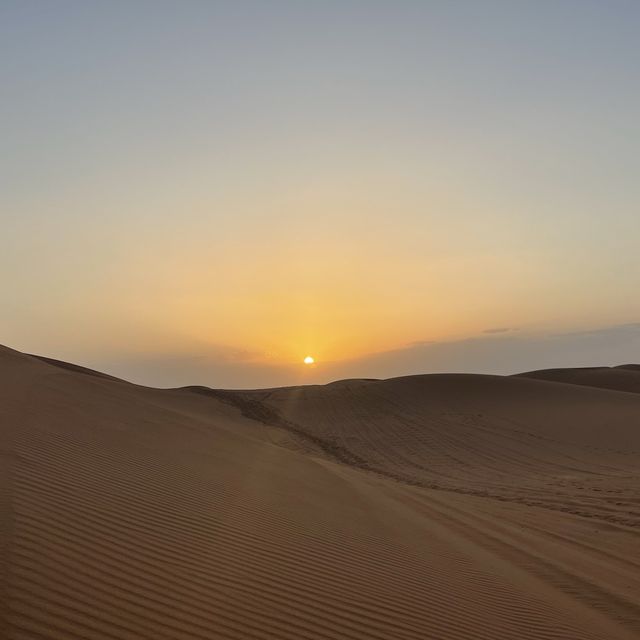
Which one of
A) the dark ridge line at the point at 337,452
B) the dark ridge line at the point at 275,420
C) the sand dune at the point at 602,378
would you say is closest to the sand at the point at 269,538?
the dark ridge line at the point at 337,452

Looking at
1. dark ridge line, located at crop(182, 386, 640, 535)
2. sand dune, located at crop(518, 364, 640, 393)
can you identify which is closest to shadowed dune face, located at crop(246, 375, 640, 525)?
dark ridge line, located at crop(182, 386, 640, 535)

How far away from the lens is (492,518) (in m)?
10.8

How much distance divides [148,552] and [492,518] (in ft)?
23.3

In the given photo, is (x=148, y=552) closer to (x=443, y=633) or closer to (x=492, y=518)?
(x=443, y=633)

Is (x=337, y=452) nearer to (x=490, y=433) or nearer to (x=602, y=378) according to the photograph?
(x=490, y=433)

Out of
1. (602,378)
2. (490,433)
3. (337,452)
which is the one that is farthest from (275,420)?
(602,378)

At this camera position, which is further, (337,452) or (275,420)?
(275,420)

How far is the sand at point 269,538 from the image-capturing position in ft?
14.0

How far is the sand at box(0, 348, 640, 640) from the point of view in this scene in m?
4.28

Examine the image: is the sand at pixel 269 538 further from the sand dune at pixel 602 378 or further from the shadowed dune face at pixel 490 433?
the sand dune at pixel 602 378

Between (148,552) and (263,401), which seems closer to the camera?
(148,552)

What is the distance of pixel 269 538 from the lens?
6484 mm

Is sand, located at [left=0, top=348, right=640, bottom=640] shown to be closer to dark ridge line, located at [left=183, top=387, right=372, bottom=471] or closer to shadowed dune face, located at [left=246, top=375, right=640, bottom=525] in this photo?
shadowed dune face, located at [left=246, top=375, right=640, bottom=525]

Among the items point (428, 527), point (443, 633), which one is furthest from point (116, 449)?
point (443, 633)
